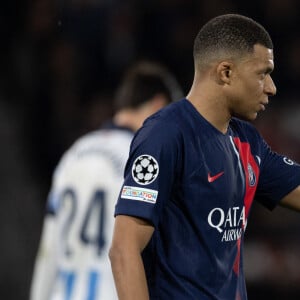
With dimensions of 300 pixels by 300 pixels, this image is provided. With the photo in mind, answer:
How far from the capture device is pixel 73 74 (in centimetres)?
835

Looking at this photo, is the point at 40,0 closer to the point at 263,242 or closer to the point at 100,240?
the point at 263,242

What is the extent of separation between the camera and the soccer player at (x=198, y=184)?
3102 mm

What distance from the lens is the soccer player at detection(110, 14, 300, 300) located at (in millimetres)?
3102

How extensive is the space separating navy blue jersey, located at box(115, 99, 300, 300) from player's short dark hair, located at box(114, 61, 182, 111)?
4.66 ft

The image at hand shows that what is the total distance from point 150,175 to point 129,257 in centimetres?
24

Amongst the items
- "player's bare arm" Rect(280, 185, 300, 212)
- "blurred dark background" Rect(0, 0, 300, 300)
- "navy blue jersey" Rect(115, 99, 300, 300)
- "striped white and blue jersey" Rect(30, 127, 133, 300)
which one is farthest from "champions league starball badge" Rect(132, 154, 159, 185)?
"blurred dark background" Rect(0, 0, 300, 300)

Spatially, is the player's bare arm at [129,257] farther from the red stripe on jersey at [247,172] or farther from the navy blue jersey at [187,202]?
the red stripe on jersey at [247,172]

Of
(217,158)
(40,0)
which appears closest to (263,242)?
(40,0)

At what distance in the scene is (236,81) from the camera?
3.28 metres

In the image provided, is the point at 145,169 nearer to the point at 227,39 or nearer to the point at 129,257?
the point at 129,257

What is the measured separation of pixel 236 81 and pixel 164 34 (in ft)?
16.7

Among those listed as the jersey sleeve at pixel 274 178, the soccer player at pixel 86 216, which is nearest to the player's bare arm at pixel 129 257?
the jersey sleeve at pixel 274 178

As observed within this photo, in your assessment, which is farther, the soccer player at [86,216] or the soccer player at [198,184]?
the soccer player at [86,216]

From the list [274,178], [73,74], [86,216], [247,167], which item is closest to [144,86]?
[86,216]
